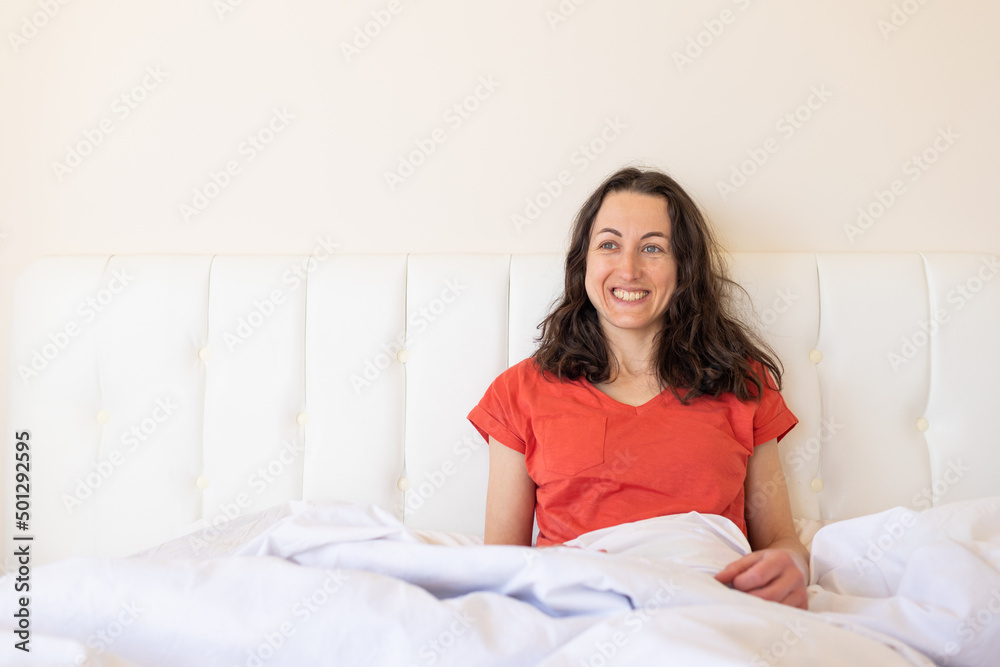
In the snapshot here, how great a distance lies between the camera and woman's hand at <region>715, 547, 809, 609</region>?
0.83m

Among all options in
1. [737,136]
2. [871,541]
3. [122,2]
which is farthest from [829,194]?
[122,2]

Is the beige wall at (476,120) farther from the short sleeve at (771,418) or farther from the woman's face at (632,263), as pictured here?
the short sleeve at (771,418)

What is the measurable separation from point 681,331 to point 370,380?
547 mm

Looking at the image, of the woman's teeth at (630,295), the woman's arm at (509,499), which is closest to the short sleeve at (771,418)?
the woman's teeth at (630,295)

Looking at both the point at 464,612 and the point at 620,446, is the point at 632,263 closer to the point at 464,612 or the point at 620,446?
the point at 620,446

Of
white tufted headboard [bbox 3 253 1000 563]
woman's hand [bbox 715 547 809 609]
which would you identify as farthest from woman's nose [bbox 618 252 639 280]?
woman's hand [bbox 715 547 809 609]

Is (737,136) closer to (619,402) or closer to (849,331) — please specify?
(849,331)

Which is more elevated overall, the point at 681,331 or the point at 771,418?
the point at 681,331

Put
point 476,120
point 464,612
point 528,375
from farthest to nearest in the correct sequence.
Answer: point 476,120 < point 528,375 < point 464,612

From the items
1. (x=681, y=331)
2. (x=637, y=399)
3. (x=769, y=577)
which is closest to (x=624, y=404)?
(x=637, y=399)

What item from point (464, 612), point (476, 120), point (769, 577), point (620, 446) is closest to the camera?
point (464, 612)

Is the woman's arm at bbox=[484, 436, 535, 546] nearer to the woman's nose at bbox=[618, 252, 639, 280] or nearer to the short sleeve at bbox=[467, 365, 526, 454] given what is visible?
the short sleeve at bbox=[467, 365, 526, 454]

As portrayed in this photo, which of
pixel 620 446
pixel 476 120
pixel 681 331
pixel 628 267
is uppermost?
pixel 476 120

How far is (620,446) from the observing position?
1105 millimetres
